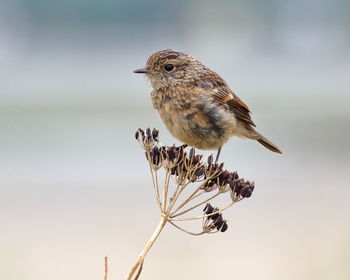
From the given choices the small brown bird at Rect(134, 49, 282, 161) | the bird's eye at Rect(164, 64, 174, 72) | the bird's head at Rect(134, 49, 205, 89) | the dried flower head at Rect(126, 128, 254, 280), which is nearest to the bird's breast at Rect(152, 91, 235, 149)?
the small brown bird at Rect(134, 49, 282, 161)

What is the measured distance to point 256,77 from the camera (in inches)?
986

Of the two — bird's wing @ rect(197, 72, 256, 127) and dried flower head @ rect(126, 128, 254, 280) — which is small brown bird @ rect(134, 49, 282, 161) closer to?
bird's wing @ rect(197, 72, 256, 127)

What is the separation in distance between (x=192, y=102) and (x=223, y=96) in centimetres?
44

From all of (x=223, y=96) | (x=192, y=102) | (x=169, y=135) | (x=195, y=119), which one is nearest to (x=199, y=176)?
(x=195, y=119)

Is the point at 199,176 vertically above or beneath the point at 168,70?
beneath

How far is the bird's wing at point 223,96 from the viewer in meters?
7.08

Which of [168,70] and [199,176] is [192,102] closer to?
[168,70]

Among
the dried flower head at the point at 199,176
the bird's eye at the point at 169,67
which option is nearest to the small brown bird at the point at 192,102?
the bird's eye at the point at 169,67

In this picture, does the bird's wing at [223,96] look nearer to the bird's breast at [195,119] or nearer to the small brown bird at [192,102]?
the small brown bird at [192,102]

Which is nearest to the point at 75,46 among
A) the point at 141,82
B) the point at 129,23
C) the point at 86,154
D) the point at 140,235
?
the point at 129,23

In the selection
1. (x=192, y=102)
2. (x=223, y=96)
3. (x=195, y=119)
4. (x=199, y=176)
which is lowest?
(x=199, y=176)

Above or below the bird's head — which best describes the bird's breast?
below

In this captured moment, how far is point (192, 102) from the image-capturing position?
22.4ft

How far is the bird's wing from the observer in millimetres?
7082
